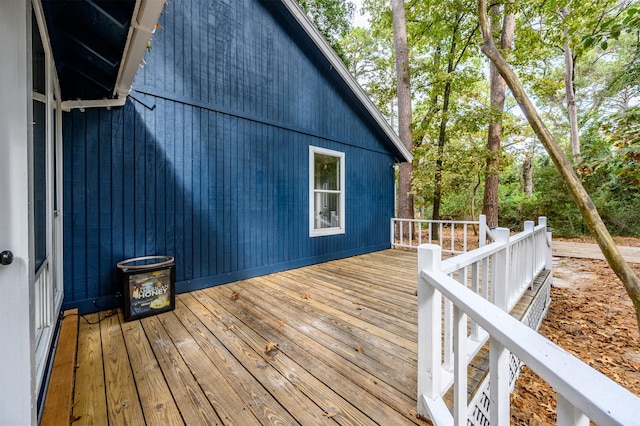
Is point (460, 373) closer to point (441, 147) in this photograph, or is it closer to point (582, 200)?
point (582, 200)

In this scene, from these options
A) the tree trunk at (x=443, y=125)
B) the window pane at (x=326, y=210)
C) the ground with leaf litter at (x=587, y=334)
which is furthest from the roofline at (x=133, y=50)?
the tree trunk at (x=443, y=125)

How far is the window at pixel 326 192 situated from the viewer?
195 inches

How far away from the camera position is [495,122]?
6949 mm

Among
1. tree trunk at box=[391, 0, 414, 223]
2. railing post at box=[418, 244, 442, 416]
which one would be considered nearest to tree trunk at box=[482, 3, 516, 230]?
tree trunk at box=[391, 0, 414, 223]

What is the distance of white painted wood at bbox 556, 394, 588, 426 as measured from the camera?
1.99ft

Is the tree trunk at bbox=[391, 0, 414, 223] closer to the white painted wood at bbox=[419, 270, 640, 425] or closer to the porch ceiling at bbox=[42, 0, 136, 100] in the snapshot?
the porch ceiling at bbox=[42, 0, 136, 100]

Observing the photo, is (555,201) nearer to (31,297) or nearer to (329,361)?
(329,361)

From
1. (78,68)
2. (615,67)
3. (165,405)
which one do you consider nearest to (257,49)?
(78,68)

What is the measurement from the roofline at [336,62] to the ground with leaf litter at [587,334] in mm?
4302

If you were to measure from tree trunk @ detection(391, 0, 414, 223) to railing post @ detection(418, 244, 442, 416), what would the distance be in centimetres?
621

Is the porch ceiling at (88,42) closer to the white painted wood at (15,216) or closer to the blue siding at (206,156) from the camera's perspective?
the blue siding at (206,156)

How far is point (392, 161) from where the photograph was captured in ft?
22.5

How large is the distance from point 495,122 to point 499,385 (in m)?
7.78

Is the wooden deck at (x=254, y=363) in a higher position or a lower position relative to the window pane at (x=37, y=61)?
lower
